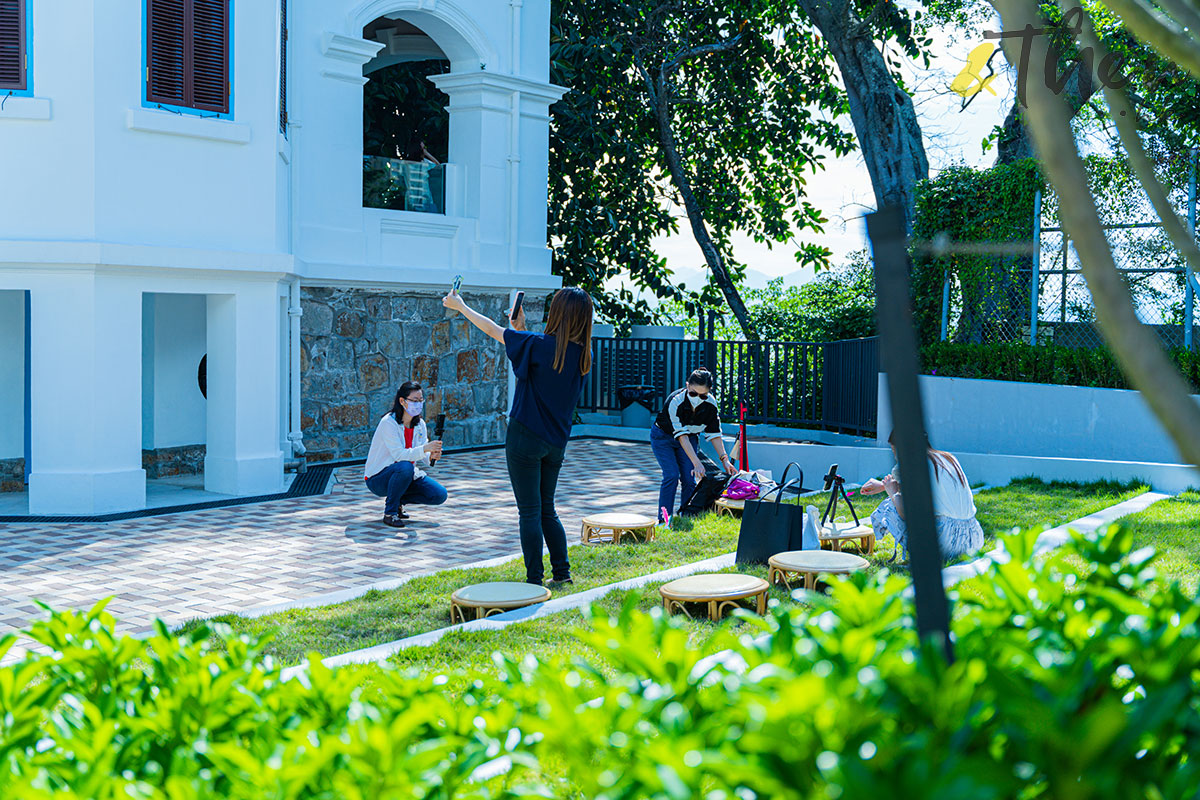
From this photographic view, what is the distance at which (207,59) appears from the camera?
11445mm

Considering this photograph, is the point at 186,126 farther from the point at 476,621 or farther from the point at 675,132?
the point at 675,132

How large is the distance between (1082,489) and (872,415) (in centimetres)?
583

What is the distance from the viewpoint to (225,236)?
11742 mm

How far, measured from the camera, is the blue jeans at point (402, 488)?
10.4m

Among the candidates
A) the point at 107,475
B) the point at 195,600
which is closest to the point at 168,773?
the point at 195,600

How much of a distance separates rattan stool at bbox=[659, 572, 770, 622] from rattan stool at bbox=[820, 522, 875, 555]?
6.00ft

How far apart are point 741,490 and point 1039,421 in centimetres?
487

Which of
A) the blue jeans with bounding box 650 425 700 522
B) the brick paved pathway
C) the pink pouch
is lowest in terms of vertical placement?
the brick paved pathway

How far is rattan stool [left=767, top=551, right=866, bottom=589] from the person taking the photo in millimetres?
7191

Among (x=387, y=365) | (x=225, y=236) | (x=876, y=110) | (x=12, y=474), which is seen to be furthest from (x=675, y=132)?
(x=12, y=474)

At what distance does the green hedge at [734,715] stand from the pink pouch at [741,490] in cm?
739

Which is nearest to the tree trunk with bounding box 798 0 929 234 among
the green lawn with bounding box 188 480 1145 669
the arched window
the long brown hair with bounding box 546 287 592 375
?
the arched window

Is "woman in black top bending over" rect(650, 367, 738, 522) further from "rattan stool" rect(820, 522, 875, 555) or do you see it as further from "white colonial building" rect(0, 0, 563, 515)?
"white colonial building" rect(0, 0, 563, 515)

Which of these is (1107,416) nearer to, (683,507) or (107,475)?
(683,507)
